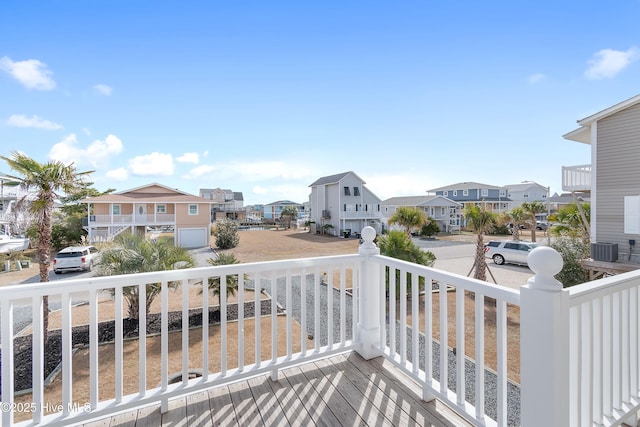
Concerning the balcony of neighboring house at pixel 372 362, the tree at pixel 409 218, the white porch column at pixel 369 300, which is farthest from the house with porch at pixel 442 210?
the balcony of neighboring house at pixel 372 362

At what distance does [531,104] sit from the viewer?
23.7 ft

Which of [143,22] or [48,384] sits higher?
[143,22]

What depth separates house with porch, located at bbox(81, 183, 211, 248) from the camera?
736 inches

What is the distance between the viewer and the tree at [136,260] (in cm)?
564

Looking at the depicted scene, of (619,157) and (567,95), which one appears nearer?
(567,95)

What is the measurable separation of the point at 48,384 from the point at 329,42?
7.80 metres

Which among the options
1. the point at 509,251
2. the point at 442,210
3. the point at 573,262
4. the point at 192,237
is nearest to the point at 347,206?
the point at 442,210

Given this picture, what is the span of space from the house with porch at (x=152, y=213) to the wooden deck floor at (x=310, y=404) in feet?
63.7

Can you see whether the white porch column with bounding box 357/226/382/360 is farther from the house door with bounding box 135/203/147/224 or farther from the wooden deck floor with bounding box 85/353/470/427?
the house door with bounding box 135/203/147/224

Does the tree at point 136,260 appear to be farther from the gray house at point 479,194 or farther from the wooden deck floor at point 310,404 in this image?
the gray house at point 479,194

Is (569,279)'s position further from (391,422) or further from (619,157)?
(391,422)

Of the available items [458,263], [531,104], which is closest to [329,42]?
[531,104]

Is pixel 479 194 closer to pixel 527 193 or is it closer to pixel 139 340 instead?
pixel 527 193

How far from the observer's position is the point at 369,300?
2.56 m
